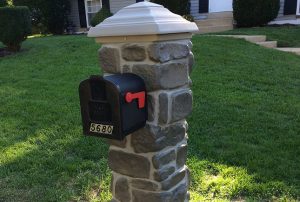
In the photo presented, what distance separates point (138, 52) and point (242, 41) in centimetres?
644

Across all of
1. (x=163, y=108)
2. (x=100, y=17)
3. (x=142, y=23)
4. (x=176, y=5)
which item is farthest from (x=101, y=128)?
(x=100, y=17)

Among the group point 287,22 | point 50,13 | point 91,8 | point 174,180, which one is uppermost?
point 91,8

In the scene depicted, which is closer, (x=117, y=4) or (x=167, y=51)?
(x=167, y=51)

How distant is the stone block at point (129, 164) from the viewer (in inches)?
80.4

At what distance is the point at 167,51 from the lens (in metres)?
1.91

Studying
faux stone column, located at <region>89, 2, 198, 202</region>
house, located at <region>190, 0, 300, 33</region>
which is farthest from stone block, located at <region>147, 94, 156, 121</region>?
house, located at <region>190, 0, 300, 33</region>

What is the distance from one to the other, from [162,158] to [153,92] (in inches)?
15.3

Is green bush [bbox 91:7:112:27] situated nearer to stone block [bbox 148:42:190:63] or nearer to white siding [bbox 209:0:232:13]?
white siding [bbox 209:0:232:13]

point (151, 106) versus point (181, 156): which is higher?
point (151, 106)

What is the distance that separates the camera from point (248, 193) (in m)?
2.73

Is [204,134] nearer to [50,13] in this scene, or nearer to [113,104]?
[113,104]

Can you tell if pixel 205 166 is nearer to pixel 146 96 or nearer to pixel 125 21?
pixel 146 96

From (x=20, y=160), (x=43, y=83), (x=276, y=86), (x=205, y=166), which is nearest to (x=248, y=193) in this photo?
(x=205, y=166)

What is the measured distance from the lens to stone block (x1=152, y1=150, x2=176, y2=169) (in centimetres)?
200
